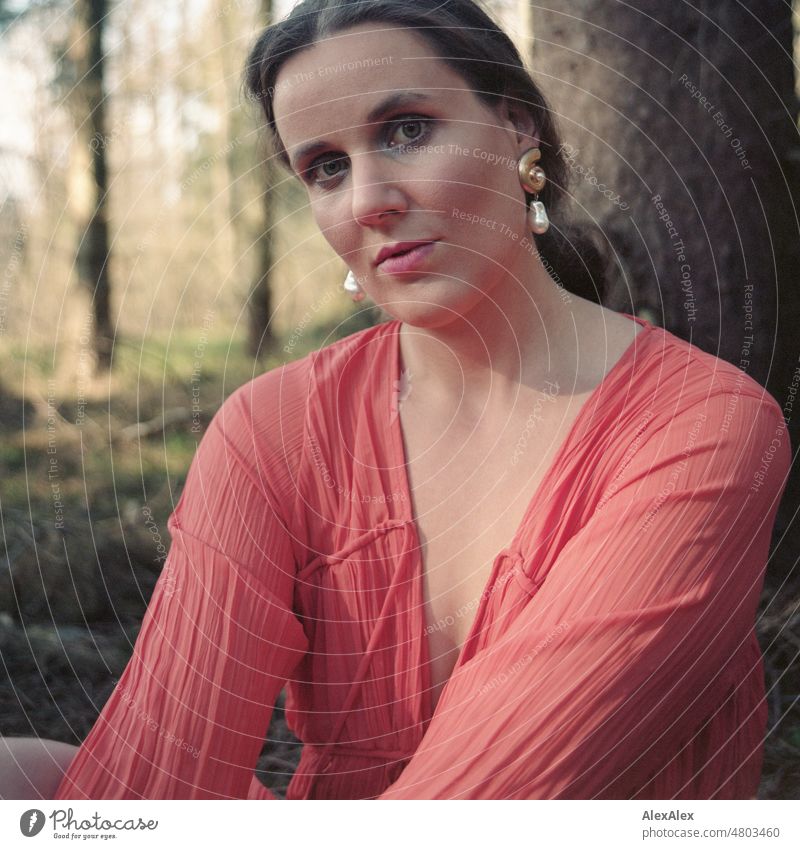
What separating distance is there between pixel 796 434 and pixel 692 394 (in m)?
0.35

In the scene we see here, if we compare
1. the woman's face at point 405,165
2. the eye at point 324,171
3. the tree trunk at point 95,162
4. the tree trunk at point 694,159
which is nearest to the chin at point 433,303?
the woman's face at point 405,165

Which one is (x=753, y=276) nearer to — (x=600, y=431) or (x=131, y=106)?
(x=600, y=431)

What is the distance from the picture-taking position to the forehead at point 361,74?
2.32 feet

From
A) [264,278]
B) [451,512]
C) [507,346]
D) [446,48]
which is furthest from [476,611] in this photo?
[264,278]

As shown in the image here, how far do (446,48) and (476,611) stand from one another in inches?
16.9

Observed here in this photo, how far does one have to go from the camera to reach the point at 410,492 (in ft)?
2.74

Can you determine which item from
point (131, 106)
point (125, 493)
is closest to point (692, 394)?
point (131, 106)

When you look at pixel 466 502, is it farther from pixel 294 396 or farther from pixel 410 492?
pixel 294 396

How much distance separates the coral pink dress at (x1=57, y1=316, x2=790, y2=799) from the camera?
2.30ft

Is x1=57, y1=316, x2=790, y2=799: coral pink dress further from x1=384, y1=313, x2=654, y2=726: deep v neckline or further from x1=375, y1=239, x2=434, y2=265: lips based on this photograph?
x1=375, y1=239, x2=434, y2=265: lips

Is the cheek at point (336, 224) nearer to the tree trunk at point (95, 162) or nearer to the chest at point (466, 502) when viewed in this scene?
the chest at point (466, 502)

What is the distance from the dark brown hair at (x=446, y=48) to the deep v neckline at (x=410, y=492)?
0.13 meters
